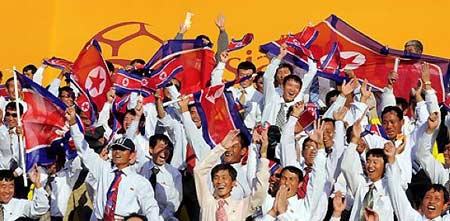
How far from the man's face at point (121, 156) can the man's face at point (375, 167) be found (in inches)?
92.3

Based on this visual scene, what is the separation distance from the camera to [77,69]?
1526 centimetres

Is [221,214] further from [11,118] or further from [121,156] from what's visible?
[11,118]

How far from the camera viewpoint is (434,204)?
37.3ft

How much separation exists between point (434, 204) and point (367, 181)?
2.87ft

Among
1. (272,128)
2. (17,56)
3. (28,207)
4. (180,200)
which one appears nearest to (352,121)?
(272,128)

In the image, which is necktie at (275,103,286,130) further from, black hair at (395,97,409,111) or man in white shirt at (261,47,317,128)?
black hair at (395,97,409,111)

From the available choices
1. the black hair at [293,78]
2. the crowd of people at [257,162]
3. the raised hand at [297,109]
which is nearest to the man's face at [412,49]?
the crowd of people at [257,162]

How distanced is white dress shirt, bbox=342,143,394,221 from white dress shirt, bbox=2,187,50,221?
3.04m

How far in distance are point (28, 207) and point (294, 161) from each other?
276 centimetres

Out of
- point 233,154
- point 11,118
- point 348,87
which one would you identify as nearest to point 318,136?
point 233,154

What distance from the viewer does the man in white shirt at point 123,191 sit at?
1213cm

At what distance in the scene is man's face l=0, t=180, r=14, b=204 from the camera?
1271 centimetres

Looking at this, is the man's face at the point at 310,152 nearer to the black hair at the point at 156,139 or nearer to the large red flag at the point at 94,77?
the black hair at the point at 156,139

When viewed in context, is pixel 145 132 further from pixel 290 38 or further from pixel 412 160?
pixel 412 160
